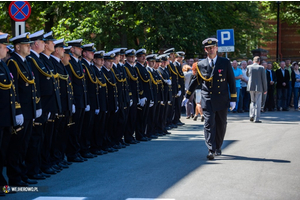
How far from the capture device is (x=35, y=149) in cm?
888

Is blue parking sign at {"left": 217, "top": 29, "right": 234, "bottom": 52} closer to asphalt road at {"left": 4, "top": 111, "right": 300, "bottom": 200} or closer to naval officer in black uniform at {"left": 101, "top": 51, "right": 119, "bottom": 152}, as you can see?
asphalt road at {"left": 4, "top": 111, "right": 300, "bottom": 200}

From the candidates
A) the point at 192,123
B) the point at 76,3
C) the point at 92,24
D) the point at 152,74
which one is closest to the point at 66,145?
the point at 152,74

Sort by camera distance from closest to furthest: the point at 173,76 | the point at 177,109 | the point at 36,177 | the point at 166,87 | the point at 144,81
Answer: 1. the point at 36,177
2. the point at 144,81
3. the point at 166,87
4. the point at 173,76
5. the point at 177,109

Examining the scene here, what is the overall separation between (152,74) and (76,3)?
13385 millimetres

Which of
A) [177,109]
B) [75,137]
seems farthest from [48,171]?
[177,109]

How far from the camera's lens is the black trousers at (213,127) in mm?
10898

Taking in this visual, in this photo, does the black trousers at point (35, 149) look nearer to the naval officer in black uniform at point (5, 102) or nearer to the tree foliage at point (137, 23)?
the naval officer in black uniform at point (5, 102)

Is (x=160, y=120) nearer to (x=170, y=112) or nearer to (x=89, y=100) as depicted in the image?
(x=170, y=112)

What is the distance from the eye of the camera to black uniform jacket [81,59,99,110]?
11328mm

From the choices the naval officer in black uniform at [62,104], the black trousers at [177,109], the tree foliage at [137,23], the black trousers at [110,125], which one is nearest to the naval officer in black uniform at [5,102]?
the naval officer in black uniform at [62,104]

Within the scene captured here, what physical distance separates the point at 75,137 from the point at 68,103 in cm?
99

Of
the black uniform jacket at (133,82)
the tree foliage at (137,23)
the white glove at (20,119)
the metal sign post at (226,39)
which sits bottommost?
the white glove at (20,119)

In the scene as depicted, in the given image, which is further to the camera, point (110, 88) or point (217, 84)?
point (110, 88)

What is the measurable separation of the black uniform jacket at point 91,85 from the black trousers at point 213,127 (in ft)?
7.47
